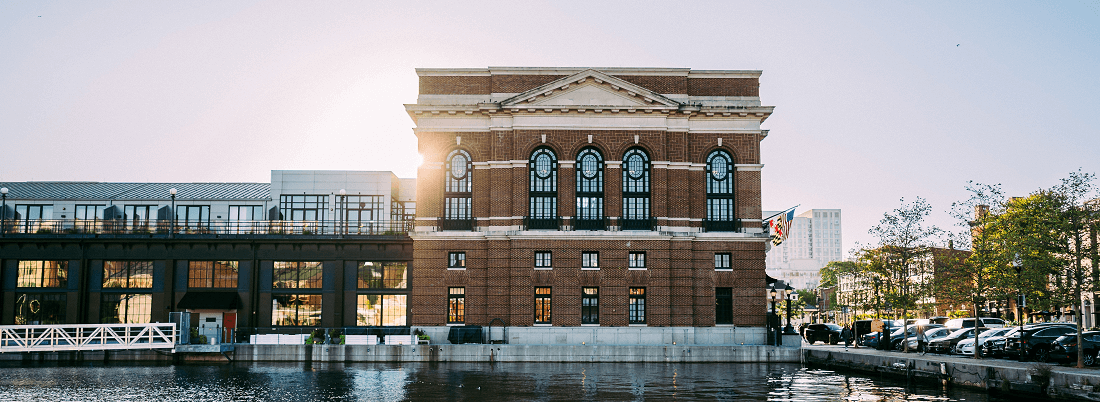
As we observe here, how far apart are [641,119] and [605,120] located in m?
2.16

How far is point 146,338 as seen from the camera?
4978cm

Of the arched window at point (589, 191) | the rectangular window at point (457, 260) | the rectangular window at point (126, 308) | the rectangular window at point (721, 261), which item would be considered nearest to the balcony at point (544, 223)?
the arched window at point (589, 191)

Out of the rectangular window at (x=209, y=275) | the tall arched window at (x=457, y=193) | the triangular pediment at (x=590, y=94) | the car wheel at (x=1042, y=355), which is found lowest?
the car wheel at (x=1042, y=355)

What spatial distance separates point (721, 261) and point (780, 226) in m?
6.02

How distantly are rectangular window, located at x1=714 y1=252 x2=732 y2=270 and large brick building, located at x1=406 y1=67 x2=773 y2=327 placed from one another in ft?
0.31

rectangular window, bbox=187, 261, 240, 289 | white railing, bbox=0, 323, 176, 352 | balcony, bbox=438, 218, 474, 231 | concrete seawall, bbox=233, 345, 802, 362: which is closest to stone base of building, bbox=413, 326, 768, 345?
concrete seawall, bbox=233, 345, 802, 362

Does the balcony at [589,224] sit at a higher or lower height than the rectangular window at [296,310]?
higher

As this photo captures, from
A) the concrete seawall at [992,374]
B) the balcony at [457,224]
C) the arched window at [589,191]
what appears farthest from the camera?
the balcony at [457,224]

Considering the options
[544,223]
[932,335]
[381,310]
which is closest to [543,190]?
[544,223]

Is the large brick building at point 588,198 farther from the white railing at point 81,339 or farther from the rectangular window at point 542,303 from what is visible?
the white railing at point 81,339

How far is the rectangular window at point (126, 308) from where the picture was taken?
53094 mm

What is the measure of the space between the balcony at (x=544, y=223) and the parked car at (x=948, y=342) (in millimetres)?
21602

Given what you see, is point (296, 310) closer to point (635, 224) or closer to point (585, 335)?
point (585, 335)

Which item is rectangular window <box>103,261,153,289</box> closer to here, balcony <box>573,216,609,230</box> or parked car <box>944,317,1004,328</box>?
balcony <box>573,216,609,230</box>
